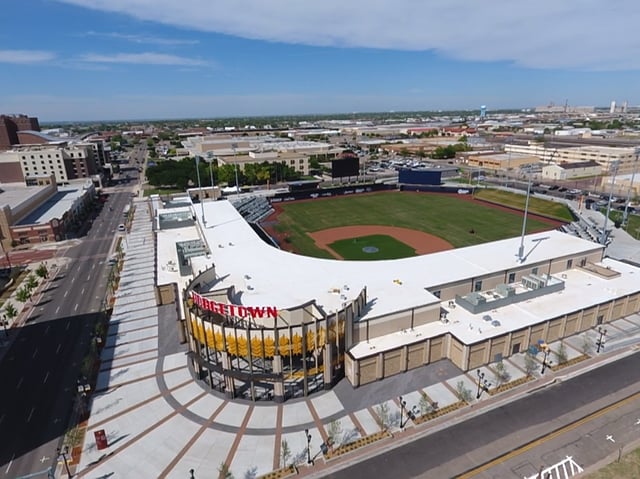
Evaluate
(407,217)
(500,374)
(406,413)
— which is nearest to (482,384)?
(500,374)

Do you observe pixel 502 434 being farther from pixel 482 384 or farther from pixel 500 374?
pixel 500 374

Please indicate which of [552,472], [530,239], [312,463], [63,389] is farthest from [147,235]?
[552,472]

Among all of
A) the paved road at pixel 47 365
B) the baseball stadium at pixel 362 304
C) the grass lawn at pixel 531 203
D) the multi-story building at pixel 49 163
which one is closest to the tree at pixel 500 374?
the baseball stadium at pixel 362 304

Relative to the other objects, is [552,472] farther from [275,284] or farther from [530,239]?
[530,239]

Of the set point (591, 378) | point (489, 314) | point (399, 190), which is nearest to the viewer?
point (591, 378)

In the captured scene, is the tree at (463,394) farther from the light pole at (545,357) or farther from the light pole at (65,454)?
the light pole at (65,454)

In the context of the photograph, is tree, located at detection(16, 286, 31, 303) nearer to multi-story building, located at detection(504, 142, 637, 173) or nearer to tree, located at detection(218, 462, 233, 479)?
tree, located at detection(218, 462, 233, 479)

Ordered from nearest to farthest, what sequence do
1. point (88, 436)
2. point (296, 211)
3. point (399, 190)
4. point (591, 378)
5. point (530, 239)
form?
point (88, 436) → point (591, 378) → point (530, 239) → point (296, 211) → point (399, 190)
